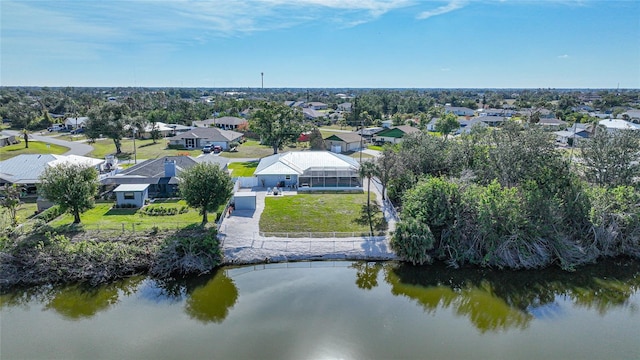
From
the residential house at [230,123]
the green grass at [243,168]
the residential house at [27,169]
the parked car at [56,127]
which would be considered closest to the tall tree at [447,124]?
the green grass at [243,168]

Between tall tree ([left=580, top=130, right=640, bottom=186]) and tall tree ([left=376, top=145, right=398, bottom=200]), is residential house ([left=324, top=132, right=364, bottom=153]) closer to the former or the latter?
tall tree ([left=376, top=145, right=398, bottom=200])

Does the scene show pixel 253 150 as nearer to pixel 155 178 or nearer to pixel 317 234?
pixel 155 178

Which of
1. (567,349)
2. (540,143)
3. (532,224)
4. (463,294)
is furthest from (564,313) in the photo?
(540,143)

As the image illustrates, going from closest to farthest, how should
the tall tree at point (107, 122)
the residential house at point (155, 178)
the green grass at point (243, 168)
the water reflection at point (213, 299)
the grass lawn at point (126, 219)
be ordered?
the water reflection at point (213, 299) < the grass lawn at point (126, 219) < the residential house at point (155, 178) < the green grass at point (243, 168) < the tall tree at point (107, 122)

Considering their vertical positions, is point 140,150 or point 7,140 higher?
point 7,140

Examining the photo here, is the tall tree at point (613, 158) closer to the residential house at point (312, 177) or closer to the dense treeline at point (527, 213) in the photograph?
the dense treeline at point (527, 213)

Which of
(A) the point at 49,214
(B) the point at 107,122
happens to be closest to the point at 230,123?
(B) the point at 107,122
